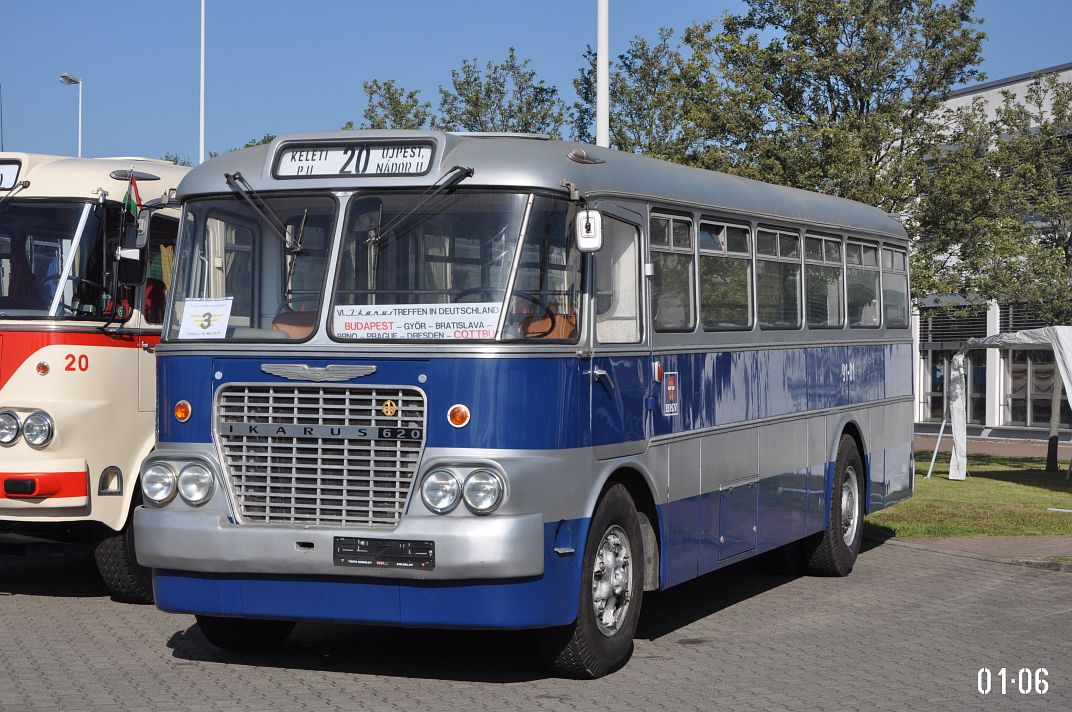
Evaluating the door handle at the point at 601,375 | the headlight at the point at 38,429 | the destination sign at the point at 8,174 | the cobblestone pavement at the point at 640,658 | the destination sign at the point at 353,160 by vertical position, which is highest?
the destination sign at the point at 8,174

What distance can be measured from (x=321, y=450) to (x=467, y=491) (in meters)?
0.85

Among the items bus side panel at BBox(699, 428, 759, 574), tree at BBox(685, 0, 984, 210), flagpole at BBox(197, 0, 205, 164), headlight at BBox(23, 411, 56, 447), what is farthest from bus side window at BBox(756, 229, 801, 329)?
flagpole at BBox(197, 0, 205, 164)

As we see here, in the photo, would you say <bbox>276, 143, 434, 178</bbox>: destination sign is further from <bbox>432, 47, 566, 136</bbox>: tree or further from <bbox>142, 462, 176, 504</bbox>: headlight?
<bbox>432, 47, 566, 136</bbox>: tree

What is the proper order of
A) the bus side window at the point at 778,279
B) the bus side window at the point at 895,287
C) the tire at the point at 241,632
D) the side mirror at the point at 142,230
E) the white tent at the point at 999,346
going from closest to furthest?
the tire at the point at 241,632 < the side mirror at the point at 142,230 < the bus side window at the point at 778,279 < the bus side window at the point at 895,287 < the white tent at the point at 999,346

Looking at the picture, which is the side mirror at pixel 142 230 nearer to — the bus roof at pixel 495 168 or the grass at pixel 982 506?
the bus roof at pixel 495 168

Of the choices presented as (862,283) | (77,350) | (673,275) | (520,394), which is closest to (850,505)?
(862,283)

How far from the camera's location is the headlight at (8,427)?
10.5m

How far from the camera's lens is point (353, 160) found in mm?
8445

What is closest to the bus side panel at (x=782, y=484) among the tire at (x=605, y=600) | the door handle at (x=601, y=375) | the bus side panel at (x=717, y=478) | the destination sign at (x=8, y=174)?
the bus side panel at (x=717, y=478)

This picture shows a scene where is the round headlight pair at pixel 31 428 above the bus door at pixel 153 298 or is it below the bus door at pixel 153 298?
below

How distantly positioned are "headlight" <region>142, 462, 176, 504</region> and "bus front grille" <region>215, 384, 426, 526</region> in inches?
13.7

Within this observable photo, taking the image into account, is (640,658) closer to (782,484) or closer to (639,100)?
(782,484)

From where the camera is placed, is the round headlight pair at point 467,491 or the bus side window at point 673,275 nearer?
the round headlight pair at point 467,491
